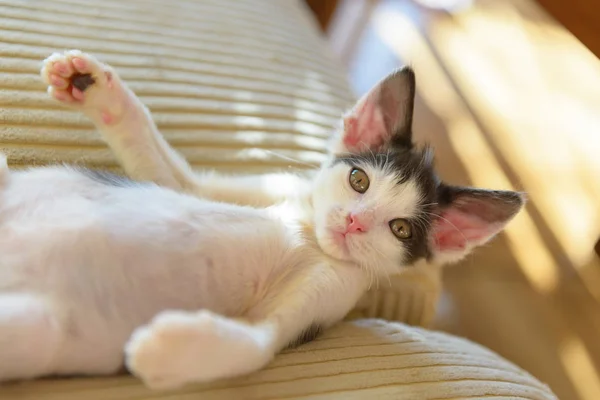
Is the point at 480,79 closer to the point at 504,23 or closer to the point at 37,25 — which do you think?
the point at 504,23

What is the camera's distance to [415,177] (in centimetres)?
109

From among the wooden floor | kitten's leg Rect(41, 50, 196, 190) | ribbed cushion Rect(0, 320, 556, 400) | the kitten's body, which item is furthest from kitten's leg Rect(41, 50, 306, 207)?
the wooden floor

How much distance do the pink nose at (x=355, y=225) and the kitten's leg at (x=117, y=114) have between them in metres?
0.34

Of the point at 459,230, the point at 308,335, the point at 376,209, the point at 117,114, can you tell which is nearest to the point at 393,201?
the point at 376,209

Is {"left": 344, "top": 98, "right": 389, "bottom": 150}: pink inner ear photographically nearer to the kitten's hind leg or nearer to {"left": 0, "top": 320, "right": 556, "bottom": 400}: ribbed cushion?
{"left": 0, "top": 320, "right": 556, "bottom": 400}: ribbed cushion

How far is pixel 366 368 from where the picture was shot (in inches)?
36.7

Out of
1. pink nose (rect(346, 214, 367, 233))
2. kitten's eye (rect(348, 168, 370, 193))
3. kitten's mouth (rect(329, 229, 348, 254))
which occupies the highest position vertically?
kitten's eye (rect(348, 168, 370, 193))

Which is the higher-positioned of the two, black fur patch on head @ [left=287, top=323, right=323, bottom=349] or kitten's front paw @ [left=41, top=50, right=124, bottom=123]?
kitten's front paw @ [left=41, top=50, right=124, bottom=123]

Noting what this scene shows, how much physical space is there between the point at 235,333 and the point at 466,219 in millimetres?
536

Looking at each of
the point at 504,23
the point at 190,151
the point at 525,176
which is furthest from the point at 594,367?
the point at 504,23

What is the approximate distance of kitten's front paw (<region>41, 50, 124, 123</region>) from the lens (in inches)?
39.4

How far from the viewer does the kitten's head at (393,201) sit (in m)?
1.04

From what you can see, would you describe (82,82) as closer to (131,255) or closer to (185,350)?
(131,255)

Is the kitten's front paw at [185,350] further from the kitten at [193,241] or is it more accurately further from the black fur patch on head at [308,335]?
the black fur patch on head at [308,335]
